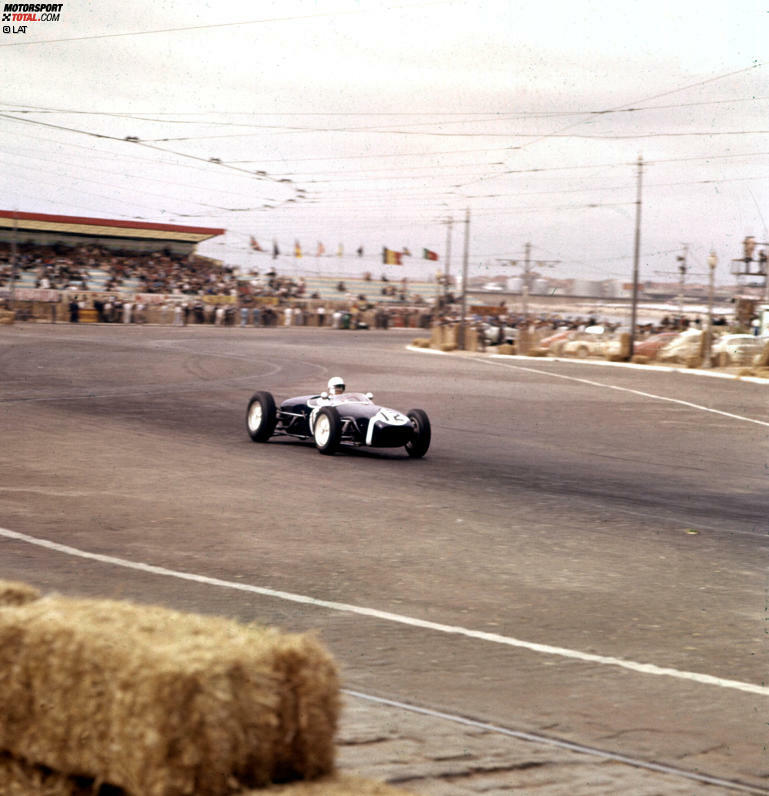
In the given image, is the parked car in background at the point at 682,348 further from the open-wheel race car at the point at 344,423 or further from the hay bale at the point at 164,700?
the hay bale at the point at 164,700

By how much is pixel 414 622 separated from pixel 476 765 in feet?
9.18

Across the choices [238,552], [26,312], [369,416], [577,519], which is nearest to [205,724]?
[238,552]

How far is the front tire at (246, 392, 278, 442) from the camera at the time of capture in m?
18.9

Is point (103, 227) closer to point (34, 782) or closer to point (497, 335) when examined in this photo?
point (497, 335)

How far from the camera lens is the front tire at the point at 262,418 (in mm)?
18922

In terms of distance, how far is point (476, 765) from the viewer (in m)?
5.33

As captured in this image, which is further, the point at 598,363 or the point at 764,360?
the point at 598,363

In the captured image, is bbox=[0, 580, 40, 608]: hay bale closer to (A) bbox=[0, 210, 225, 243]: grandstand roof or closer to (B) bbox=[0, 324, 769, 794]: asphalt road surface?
(B) bbox=[0, 324, 769, 794]: asphalt road surface

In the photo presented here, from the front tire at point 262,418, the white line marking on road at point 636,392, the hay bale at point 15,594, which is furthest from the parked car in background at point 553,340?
the hay bale at point 15,594

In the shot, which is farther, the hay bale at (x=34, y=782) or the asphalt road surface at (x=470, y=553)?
the asphalt road surface at (x=470, y=553)

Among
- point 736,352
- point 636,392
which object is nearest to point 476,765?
point 636,392

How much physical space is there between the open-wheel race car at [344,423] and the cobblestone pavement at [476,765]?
459 inches

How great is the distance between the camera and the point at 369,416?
696 inches

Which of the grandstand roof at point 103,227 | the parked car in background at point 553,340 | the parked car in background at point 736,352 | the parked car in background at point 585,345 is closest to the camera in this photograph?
the parked car in background at point 736,352
